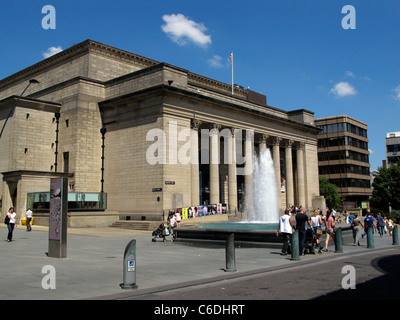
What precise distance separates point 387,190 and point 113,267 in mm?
81213

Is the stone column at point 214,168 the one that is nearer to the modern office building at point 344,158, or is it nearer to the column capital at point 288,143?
the column capital at point 288,143

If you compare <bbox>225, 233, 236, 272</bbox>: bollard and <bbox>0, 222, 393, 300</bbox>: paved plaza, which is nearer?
<bbox>0, 222, 393, 300</bbox>: paved plaza

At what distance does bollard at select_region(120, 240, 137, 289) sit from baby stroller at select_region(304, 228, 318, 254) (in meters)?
9.89

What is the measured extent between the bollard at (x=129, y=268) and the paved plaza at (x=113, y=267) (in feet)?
0.74

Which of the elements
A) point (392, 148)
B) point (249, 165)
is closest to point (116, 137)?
point (249, 165)

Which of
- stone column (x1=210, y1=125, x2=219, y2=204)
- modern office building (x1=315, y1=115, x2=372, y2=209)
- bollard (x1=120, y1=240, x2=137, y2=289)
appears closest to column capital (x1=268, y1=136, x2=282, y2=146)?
stone column (x1=210, y1=125, x2=219, y2=204)

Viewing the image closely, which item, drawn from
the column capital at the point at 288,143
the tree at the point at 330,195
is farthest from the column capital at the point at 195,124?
the tree at the point at 330,195

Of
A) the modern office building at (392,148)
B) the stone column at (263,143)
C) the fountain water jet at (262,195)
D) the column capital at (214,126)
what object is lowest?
the fountain water jet at (262,195)

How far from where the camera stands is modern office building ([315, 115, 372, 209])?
88.8 metres

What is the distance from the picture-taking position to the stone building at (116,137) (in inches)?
1425

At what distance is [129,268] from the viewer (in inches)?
388
